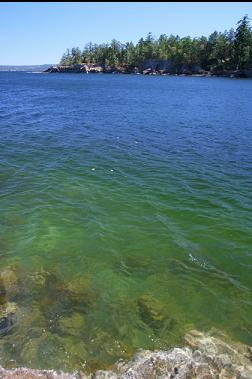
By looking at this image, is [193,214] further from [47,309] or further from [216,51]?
[216,51]

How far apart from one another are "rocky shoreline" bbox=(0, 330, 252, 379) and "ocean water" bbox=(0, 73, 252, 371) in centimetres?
30

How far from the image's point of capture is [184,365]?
370 inches

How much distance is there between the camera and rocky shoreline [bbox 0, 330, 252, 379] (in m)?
8.99

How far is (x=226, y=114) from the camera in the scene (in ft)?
163

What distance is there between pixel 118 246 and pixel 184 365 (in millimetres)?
6467

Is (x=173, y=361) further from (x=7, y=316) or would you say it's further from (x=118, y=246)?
(x=118, y=246)

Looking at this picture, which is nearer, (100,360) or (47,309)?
(100,360)

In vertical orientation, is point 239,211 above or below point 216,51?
below

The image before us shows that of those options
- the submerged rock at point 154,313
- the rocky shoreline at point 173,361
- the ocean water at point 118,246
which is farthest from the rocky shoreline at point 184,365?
the submerged rock at point 154,313

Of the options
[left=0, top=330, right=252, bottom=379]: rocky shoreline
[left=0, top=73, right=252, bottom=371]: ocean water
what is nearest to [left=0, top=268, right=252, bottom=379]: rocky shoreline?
[left=0, top=330, right=252, bottom=379]: rocky shoreline

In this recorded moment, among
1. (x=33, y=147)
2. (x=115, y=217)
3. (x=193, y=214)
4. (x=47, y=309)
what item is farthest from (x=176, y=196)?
(x=33, y=147)

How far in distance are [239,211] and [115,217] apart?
20.6 feet

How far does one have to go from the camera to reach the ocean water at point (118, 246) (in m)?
10.5

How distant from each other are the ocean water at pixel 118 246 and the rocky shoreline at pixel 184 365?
30 cm
